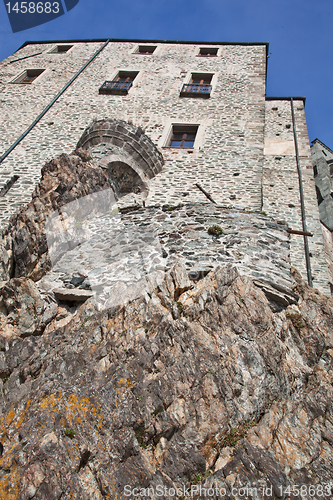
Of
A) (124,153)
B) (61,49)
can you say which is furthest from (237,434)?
(61,49)

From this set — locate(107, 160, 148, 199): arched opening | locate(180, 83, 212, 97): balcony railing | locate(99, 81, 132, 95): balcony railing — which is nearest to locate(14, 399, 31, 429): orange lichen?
locate(107, 160, 148, 199): arched opening

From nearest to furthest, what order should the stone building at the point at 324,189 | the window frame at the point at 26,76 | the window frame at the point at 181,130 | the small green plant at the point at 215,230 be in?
1. the small green plant at the point at 215,230
2. the window frame at the point at 181,130
3. the stone building at the point at 324,189
4. the window frame at the point at 26,76

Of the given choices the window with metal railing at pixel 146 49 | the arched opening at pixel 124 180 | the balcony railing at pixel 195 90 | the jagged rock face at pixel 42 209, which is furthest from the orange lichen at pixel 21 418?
the window with metal railing at pixel 146 49

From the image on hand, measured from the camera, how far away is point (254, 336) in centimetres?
501

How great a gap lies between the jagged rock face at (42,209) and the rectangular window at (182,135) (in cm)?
316

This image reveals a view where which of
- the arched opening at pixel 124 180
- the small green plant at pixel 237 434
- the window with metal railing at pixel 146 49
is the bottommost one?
the small green plant at pixel 237 434

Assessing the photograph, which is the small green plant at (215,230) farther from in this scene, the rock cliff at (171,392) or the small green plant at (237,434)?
the small green plant at (237,434)

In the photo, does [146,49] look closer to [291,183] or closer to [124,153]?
[124,153]

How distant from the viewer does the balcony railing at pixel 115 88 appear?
13550 mm

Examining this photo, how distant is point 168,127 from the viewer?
12.0 metres

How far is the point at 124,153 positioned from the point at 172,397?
7571mm

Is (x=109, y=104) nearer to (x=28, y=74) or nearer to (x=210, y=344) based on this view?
(x=28, y=74)

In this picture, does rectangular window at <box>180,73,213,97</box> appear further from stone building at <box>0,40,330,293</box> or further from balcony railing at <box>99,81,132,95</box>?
balcony railing at <box>99,81,132,95</box>

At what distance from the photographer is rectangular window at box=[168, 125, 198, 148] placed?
11820 millimetres
